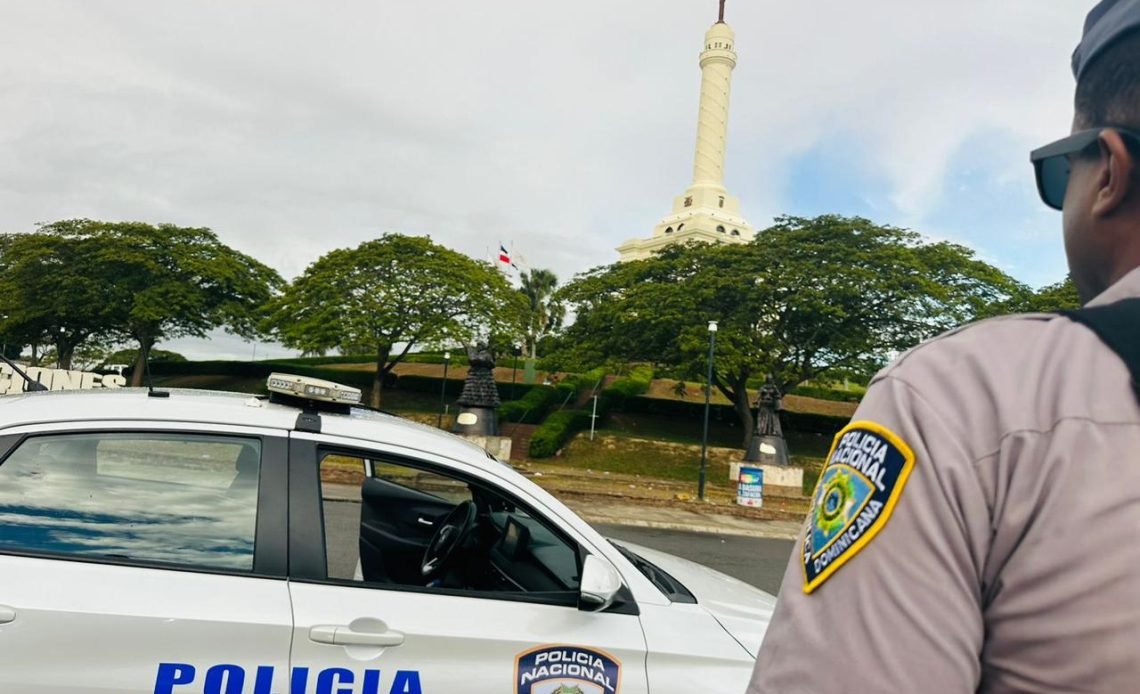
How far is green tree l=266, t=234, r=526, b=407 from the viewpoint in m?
31.5

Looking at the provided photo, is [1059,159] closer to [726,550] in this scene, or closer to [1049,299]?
[726,550]

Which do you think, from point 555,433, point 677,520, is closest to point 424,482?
point 677,520

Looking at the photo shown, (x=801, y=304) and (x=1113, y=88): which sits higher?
(x=801, y=304)

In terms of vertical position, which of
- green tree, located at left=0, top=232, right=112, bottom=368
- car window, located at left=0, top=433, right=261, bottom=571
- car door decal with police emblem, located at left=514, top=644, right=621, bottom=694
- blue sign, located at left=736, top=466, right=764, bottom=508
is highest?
green tree, located at left=0, top=232, right=112, bottom=368

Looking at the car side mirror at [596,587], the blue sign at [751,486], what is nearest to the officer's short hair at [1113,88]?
the car side mirror at [596,587]

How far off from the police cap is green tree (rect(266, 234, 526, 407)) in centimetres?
3113

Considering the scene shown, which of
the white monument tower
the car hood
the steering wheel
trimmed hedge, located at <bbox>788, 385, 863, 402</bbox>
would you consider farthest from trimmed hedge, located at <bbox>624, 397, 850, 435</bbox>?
the white monument tower

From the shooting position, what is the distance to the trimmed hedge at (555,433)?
2881cm

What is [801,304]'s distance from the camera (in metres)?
27.2

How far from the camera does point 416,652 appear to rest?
2449mm

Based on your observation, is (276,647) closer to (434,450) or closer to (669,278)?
(434,450)

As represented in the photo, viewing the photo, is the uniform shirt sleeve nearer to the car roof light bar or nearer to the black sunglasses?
the black sunglasses

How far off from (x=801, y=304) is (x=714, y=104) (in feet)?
189

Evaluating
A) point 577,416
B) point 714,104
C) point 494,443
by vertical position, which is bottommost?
point 494,443
